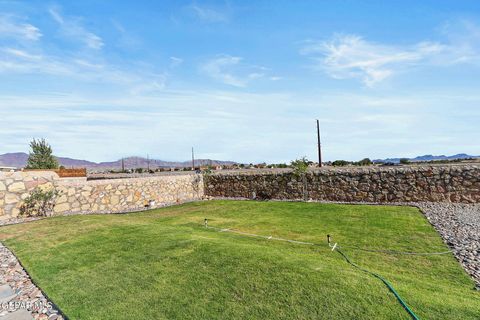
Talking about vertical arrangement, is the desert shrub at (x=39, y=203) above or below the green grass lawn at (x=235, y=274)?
above

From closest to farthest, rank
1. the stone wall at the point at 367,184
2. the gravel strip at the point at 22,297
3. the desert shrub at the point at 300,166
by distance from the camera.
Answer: the gravel strip at the point at 22,297, the stone wall at the point at 367,184, the desert shrub at the point at 300,166

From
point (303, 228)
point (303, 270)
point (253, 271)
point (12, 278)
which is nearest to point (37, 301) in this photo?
point (12, 278)

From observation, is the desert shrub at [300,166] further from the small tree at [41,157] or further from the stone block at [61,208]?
the small tree at [41,157]

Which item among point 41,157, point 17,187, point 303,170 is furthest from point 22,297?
point 41,157

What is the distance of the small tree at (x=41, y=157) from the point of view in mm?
23422

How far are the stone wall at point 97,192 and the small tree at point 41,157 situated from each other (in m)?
10.7

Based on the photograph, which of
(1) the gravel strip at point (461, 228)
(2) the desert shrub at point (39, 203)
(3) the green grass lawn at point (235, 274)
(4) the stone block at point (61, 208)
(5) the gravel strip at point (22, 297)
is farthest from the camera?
(4) the stone block at point (61, 208)

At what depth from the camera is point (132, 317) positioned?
3857mm

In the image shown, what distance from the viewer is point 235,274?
470 cm

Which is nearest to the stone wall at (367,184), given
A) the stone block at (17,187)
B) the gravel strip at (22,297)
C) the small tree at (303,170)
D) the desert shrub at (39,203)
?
the small tree at (303,170)

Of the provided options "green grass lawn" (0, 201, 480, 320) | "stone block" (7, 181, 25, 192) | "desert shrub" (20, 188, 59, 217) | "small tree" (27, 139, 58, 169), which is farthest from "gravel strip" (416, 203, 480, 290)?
"small tree" (27, 139, 58, 169)

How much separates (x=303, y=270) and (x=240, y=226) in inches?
205

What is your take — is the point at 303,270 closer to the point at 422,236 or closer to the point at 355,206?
the point at 422,236

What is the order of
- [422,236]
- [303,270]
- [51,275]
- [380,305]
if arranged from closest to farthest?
[380,305], [303,270], [51,275], [422,236]
